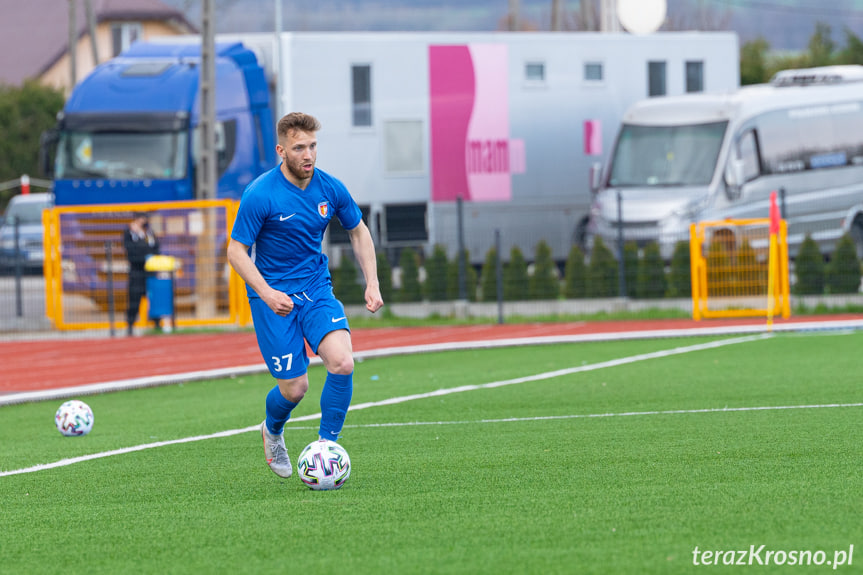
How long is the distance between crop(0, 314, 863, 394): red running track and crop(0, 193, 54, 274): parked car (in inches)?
131

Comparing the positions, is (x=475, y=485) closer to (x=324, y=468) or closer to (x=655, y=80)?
(x=324, y=468)

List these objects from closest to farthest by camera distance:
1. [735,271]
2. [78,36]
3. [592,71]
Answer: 1. [735,271]
2. [592,71]
3. [78,36]

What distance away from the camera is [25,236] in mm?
35188

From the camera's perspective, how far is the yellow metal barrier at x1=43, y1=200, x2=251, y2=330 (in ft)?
77.0

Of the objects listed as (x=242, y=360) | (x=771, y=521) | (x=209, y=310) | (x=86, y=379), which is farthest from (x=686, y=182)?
(x=771, y=521)

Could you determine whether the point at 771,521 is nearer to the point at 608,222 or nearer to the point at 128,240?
the point at 128,240

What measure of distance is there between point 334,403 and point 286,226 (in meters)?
0.98

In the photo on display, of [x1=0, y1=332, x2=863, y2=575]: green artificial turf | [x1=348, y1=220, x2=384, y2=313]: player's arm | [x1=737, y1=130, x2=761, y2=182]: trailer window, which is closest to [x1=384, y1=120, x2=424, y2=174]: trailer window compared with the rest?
[x1=737, y1=130, x2=761, y2=182]: trailer window

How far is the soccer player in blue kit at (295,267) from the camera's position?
7340mm

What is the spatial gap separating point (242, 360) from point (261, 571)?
12.5 metres

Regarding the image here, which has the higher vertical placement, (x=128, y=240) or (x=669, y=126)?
(x=669, y=126)

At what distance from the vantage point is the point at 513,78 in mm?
28047

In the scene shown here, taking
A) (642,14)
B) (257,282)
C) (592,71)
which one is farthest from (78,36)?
(257,282)

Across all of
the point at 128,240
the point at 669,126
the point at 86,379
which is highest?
the point at 669,126
